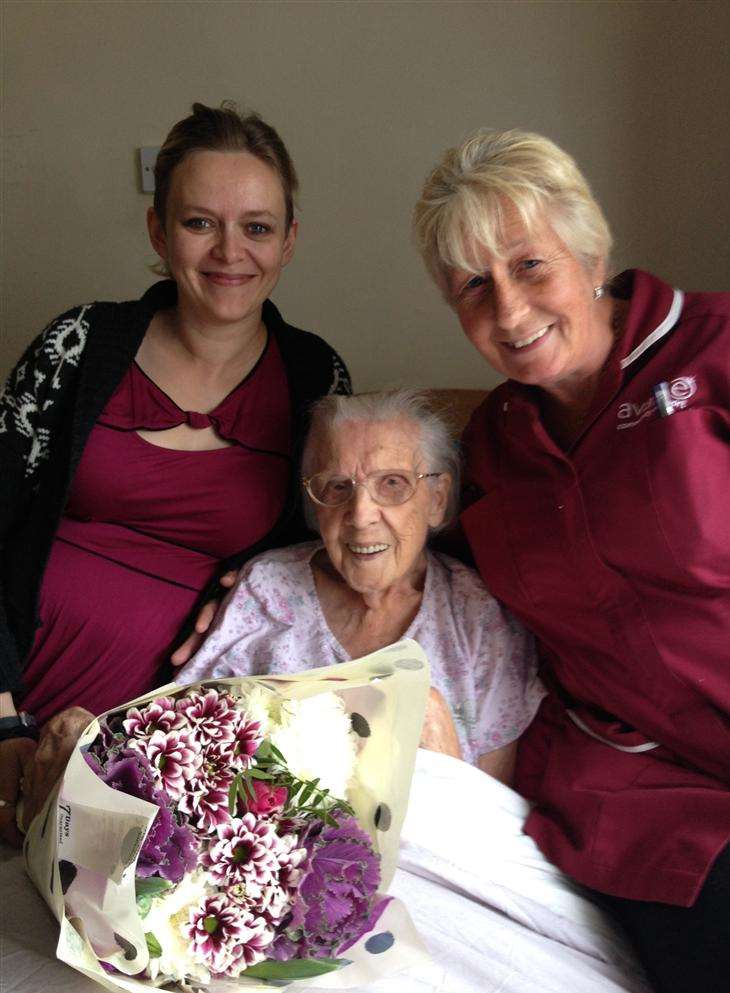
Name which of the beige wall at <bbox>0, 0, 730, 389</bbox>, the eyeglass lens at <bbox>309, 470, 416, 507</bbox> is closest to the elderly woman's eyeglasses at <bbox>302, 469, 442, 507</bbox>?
the eyeglass lens at <bbox>309, 470, 416, 507</bbox>

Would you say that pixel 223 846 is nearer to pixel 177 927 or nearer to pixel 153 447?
pixel 177 927

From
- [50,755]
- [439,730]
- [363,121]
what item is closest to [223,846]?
[50,755]

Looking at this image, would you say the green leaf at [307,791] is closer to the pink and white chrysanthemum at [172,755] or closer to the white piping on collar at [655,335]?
the pink and white chrysanthemum at [172,755]

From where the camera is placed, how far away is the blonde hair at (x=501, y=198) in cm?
138

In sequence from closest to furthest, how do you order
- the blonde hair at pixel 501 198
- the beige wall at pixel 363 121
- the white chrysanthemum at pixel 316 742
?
the white chrysanthemum at pixel 316 742 → the blonde hair at pixel 501 198 → the beige wall at pixel 363 121

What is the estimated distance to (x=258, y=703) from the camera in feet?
3.51

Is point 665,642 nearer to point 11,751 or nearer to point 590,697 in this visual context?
point 590,697

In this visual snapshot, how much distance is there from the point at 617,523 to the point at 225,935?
77 centimetres

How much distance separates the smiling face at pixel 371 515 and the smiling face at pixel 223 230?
0.34 metres

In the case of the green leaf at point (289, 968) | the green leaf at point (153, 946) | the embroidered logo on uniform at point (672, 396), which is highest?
the embroidered logo on uniform at point (672, 396)

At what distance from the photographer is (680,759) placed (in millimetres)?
1455

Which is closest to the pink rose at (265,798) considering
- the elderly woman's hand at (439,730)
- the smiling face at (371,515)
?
the elderly woman's hand at (439,730)

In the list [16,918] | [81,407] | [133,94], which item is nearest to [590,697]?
[16,918]

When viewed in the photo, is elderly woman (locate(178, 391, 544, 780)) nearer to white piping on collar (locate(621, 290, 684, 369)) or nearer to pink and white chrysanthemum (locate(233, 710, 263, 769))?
white piping on collar (locate(621, 290, 684, 369))
